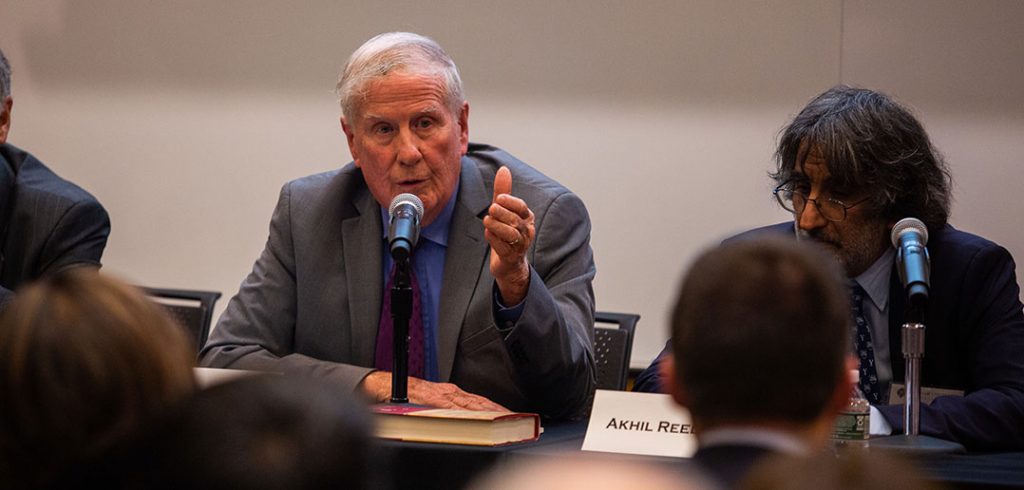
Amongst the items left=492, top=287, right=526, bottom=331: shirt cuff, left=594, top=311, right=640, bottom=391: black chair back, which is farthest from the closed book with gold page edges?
left=594, top=311, right=640, bottom=391: black chair back

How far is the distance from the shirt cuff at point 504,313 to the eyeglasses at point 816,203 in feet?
2.42

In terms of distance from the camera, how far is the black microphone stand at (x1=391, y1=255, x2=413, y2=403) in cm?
250

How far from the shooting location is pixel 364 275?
3.03m

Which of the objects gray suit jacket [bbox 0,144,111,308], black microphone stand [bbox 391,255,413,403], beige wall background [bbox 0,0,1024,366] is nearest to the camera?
black microphone stand [bbox 391,255,413,403]

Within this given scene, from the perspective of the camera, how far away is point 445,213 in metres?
3.14

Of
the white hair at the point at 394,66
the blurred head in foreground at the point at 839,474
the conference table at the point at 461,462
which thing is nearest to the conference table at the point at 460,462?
the conference table at the point at 461,462

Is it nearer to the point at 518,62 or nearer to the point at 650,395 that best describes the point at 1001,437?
the point at 650,395

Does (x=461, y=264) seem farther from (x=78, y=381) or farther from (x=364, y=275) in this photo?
(x=78, y=381)

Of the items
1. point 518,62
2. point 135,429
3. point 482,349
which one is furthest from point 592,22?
point 135,429

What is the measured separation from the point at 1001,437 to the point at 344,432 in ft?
6.21

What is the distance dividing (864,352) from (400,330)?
1046 mm

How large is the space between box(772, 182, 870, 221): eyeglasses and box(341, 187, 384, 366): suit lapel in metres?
0.98

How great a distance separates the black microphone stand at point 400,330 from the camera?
2.50m

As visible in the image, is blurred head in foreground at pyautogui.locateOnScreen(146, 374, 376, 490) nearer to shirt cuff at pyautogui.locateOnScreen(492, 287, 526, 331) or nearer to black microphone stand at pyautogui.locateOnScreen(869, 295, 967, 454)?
black microphone stand at pyautogui.locateOnScreen(869, 295, 967, 454)
